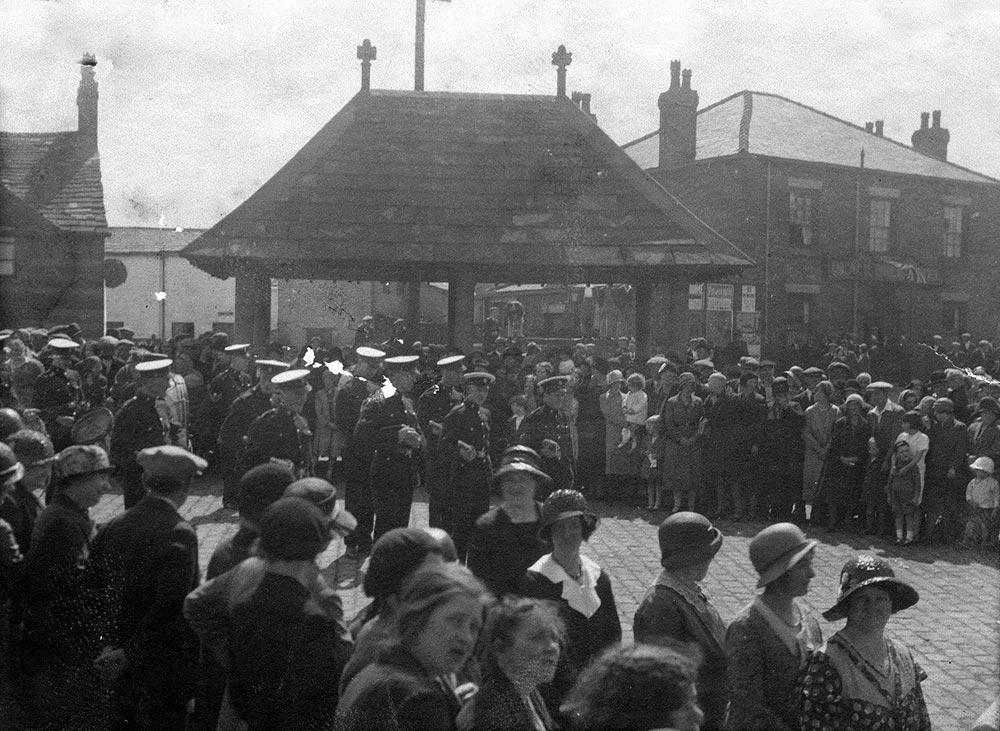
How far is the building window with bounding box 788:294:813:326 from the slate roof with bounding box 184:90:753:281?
45.4 ft

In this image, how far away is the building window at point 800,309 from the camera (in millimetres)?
30078

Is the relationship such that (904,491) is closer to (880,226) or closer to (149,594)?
(149,594)

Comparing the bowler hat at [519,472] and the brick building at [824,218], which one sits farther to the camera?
the brick building at [824,218]

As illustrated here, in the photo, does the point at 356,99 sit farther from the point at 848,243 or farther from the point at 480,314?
the point at 480,314

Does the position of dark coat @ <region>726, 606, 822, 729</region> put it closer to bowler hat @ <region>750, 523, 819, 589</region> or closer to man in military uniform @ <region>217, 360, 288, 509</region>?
bowler hat @ <region>750, 523, 819, 589</region>

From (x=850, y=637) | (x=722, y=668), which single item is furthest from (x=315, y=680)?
(x=850, y=637)

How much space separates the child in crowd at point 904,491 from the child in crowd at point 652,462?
8.91 ft

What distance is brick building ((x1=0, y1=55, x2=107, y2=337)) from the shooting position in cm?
2161

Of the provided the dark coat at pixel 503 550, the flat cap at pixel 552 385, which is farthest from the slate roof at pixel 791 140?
the dark coat at pixel 503 550

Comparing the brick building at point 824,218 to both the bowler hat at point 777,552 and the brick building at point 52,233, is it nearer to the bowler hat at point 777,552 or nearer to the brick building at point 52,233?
the brick building at point 52,233

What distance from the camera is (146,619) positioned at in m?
4.36

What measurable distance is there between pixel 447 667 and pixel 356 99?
16257 mm

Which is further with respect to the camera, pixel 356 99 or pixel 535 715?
pixel 356 99

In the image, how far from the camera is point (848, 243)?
3109cm
